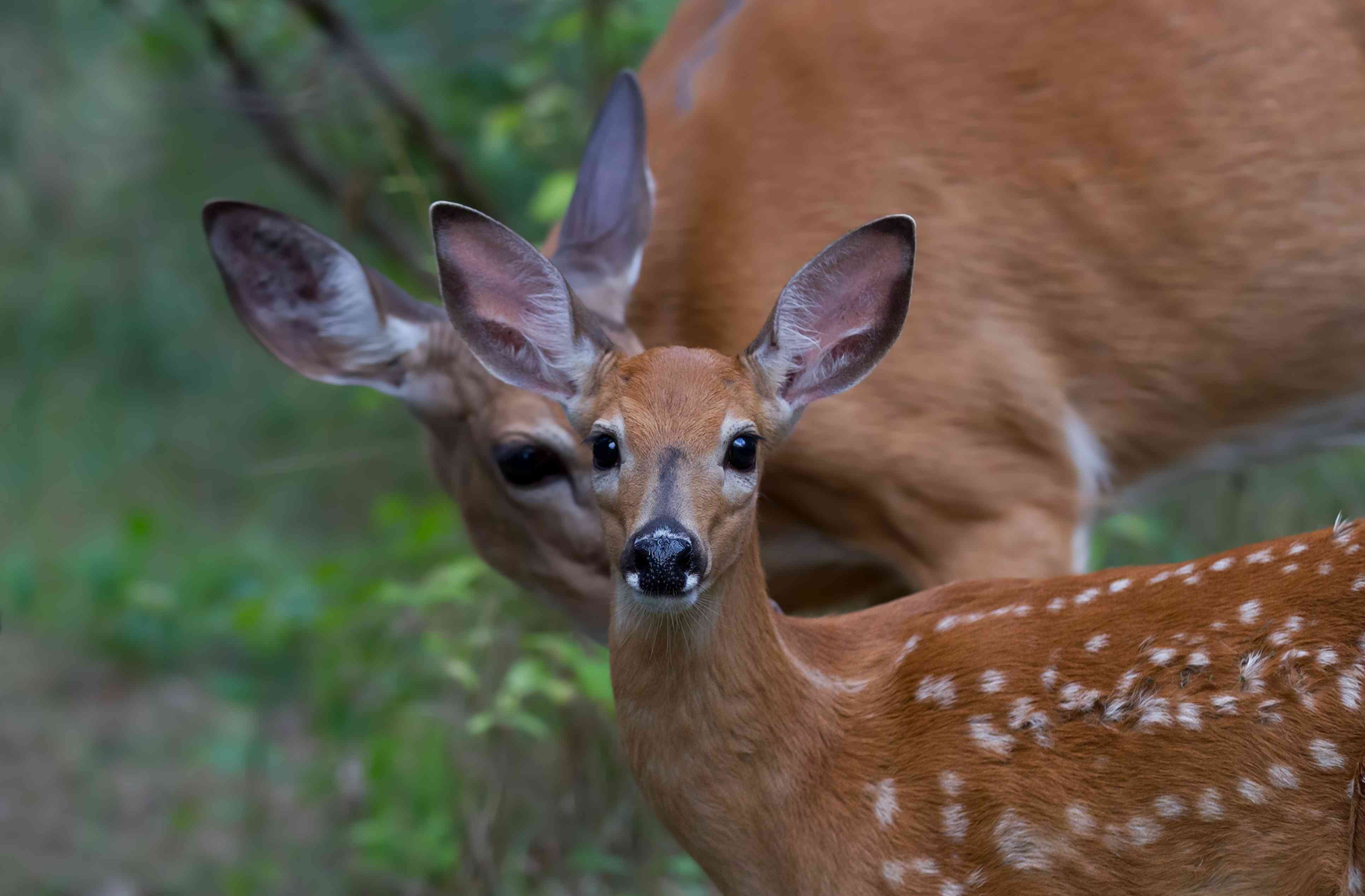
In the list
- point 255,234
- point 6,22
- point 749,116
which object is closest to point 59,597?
point 6,22

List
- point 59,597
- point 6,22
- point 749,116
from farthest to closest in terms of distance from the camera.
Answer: point 6,22
point 59,597
point 749,116

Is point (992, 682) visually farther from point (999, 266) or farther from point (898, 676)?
point (999, 266)

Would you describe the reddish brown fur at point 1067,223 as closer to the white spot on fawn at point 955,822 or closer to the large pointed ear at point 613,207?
the large pointed ear at point 613,207

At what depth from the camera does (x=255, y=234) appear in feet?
11.5

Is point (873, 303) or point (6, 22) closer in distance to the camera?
point (873, 303)

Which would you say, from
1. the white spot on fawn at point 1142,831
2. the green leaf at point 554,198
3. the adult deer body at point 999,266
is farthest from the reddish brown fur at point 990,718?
the green leaf at point 554,198

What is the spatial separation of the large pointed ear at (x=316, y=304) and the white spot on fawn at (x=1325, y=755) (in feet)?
6.74

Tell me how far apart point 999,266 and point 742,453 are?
1.25 m

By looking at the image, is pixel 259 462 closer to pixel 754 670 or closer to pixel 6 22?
pixel 6 22

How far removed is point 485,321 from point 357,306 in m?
0.73

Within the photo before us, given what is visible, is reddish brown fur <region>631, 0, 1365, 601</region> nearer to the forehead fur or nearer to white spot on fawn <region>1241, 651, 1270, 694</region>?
the forehead fur

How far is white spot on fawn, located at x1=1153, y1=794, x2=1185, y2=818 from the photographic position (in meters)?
2.44

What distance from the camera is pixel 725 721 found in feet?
9.03

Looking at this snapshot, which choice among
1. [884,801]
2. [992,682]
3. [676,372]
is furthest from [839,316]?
[884,801]
